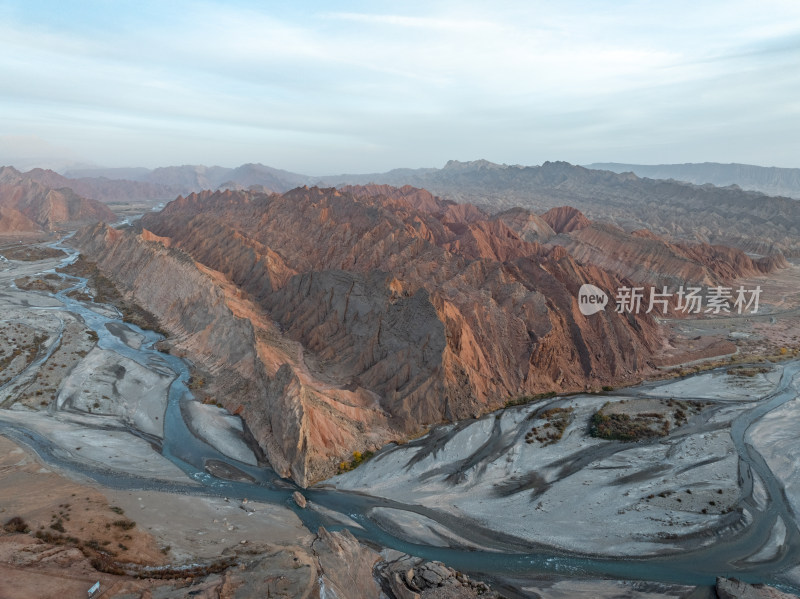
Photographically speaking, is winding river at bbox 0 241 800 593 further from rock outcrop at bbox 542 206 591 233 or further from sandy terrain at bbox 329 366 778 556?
rock outcrop at bbox 542 206 591 233

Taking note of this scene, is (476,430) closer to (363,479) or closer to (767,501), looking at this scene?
(363,479)

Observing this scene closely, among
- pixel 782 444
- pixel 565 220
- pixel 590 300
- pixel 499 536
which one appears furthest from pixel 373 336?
pixel 565 220

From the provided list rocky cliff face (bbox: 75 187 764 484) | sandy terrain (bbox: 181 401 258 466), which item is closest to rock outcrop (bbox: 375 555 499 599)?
rocky cliff face (bbox: 75 187 764 484)

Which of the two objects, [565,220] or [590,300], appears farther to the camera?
[565,220]

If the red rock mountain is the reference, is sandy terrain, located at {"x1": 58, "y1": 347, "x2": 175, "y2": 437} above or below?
below

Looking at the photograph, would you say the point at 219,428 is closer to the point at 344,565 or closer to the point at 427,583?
the point at 344,565

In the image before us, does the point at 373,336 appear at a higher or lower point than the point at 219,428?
higher
